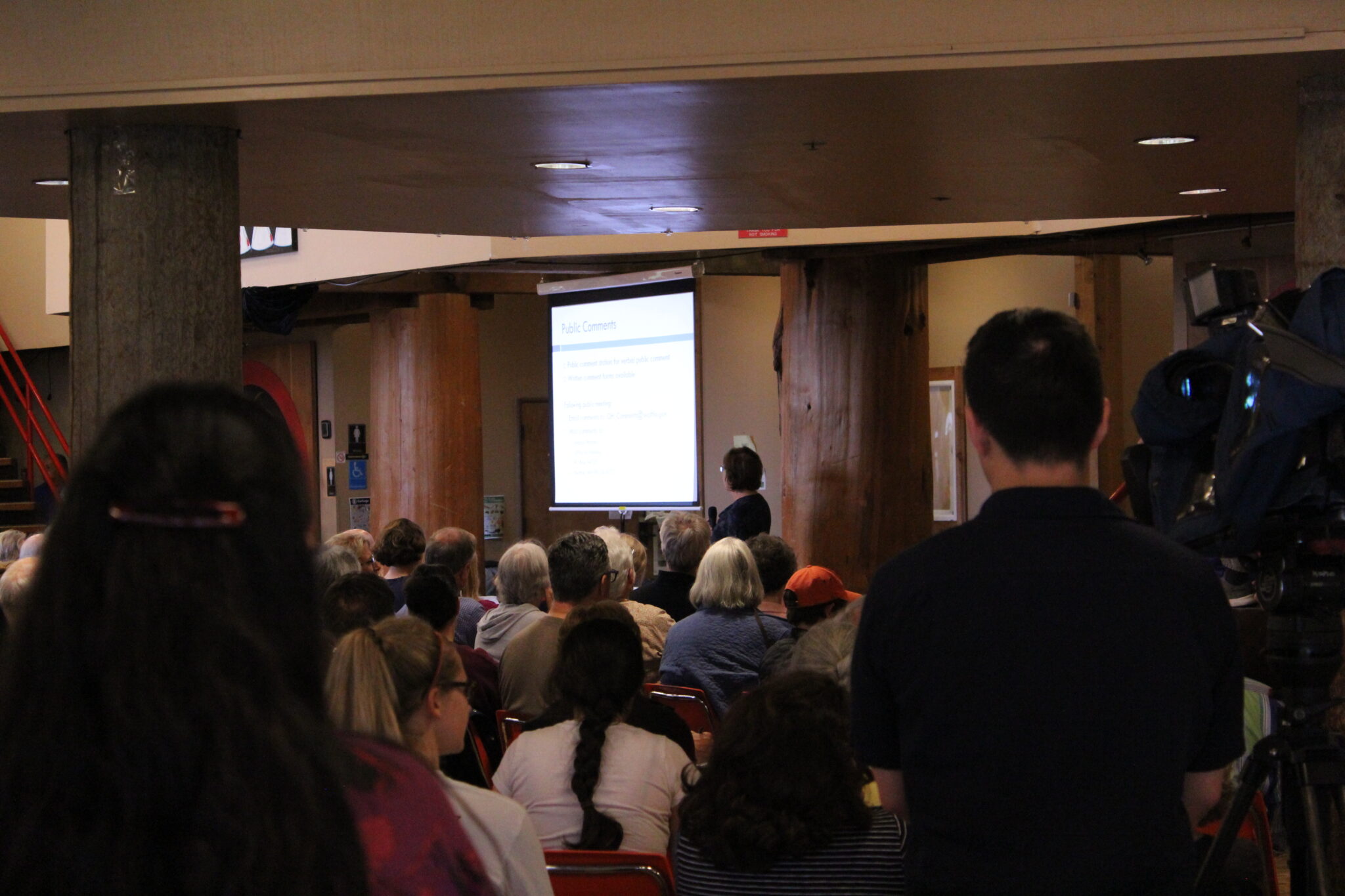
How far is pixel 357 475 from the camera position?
11.5 meters

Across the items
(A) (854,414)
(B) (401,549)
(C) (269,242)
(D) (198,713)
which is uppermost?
(C) (269,242)

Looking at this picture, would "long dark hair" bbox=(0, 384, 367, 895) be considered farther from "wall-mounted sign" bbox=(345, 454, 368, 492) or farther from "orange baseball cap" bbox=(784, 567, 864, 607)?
"wall-mounted sign" bbox=(345, 454, 368, 492)

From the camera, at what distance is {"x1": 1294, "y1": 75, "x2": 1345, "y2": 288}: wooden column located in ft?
10.2

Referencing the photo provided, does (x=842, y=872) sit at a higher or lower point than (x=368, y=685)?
lower

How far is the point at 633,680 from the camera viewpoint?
273cm

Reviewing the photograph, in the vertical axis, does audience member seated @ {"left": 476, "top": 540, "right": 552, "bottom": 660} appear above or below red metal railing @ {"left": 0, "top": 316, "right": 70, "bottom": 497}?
below

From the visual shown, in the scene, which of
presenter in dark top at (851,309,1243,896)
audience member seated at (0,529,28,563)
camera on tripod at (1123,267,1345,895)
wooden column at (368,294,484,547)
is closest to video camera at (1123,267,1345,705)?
camera on tripod at (1123,267,1345,895)

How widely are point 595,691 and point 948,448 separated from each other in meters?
7.42

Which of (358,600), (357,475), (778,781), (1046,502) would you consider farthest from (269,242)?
(1046,502)

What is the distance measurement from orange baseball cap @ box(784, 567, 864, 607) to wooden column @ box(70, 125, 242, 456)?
1.77 m

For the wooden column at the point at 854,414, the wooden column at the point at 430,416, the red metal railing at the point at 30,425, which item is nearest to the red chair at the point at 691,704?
the wooden column at the point at 854,414

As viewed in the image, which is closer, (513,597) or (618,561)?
(513,597)

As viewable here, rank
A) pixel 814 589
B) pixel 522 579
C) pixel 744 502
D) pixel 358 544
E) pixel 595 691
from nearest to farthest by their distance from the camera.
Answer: pixel 595 691 < pixel 814 589 < pixel 522 579 < pixel 358 544 < pixel 744 502

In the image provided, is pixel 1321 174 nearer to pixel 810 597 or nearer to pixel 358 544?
pixel 810 597
